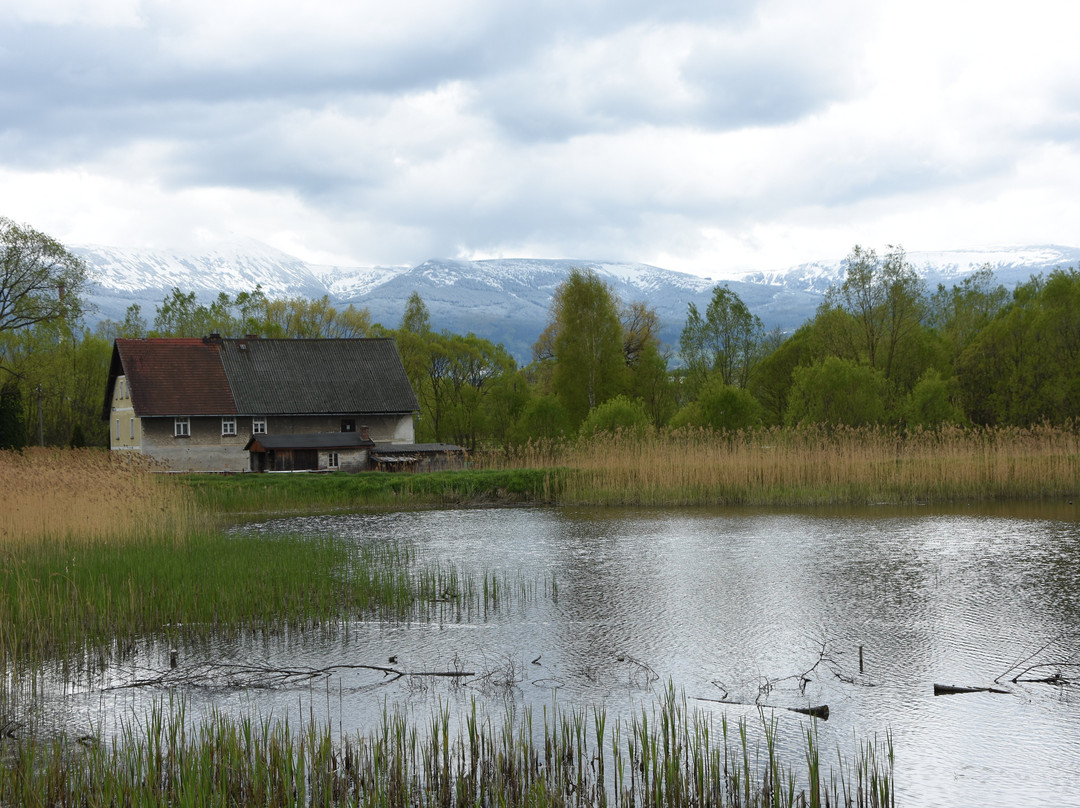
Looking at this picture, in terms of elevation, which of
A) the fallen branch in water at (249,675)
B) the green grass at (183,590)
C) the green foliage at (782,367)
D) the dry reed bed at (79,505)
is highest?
the green foliage at (782,367)

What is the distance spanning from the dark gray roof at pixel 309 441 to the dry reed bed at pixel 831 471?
1760 centimetres

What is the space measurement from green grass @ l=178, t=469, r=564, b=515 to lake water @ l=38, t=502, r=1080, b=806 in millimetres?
10382

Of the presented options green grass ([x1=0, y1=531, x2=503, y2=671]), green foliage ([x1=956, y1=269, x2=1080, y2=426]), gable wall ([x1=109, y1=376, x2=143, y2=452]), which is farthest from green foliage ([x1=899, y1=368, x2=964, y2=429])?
gable wall ([x1=109, y1=376, x2=143, y2=452])

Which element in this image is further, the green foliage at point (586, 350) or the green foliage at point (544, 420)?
the green foliage at point (586, 350)

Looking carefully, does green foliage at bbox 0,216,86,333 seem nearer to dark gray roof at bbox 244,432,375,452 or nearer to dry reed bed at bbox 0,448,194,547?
dark gray roof at bbox 244,432,375,452

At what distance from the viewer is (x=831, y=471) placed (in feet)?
85.9

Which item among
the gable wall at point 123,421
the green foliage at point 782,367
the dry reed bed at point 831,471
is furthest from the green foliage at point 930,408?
the gable wall at point 123,421

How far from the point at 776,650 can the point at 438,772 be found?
4819 millimetres

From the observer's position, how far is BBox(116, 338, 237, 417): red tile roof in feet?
151

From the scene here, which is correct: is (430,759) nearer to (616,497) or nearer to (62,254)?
(616,497)

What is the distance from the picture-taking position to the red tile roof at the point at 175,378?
151 ft

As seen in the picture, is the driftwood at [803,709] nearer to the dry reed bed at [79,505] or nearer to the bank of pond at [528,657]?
the bank of pond at [528,657]

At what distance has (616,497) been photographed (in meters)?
26.8

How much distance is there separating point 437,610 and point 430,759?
563cm
